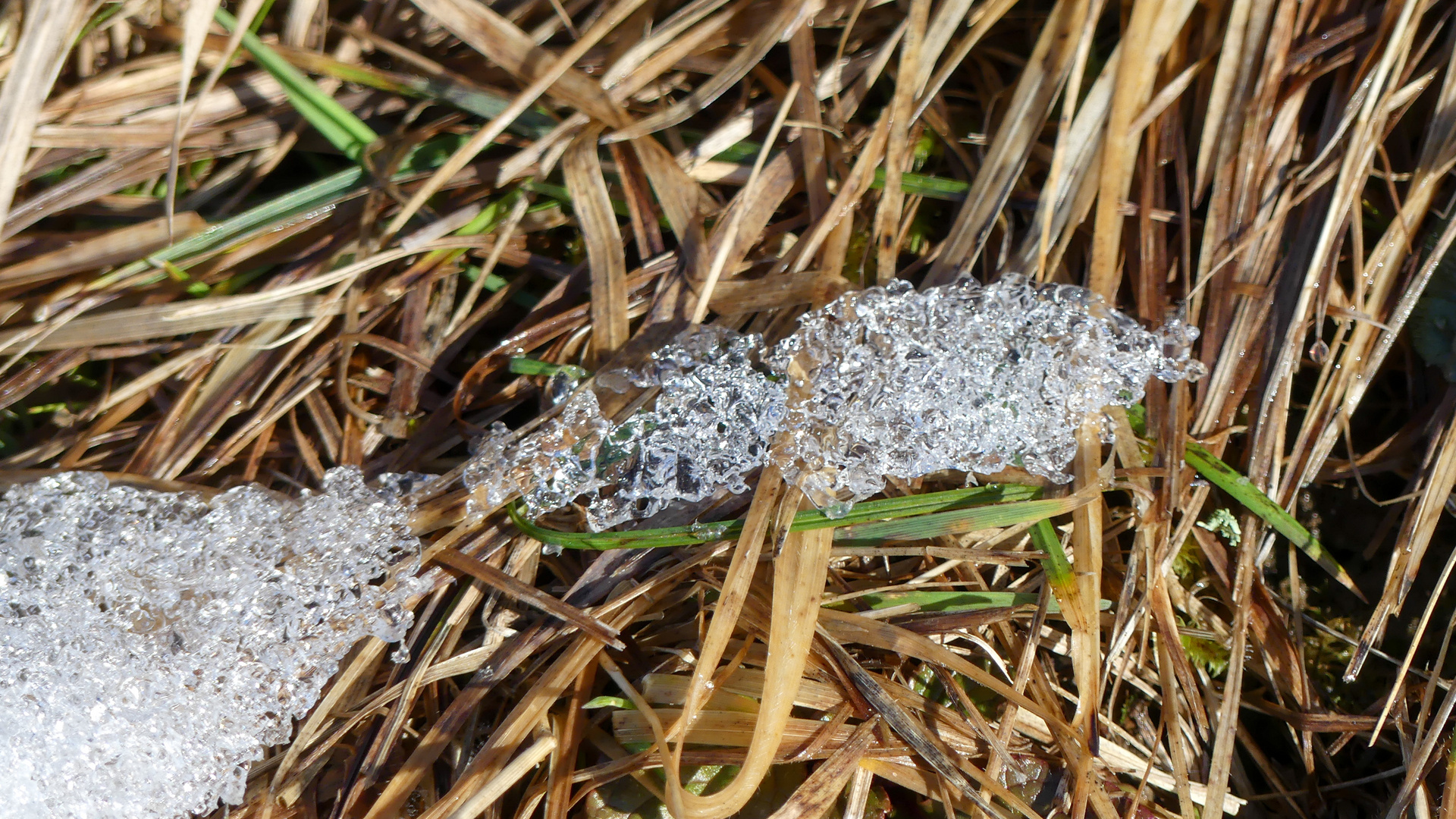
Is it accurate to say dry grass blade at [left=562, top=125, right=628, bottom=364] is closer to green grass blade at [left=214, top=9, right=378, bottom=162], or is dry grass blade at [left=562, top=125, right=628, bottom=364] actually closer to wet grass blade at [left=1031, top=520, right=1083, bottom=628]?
green grass blade at [left=214, top=9, right=378, bottom=162]

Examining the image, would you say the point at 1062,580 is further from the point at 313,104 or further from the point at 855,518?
the point at 313,104

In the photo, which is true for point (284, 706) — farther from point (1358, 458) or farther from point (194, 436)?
point (1358, 458)

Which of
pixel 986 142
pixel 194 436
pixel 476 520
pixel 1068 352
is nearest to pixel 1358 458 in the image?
pixel 1068 352

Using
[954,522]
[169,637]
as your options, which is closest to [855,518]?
[954,522]

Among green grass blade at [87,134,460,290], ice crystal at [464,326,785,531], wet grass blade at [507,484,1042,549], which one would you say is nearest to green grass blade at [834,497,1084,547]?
wet grass blade at [507,484,1042,549]

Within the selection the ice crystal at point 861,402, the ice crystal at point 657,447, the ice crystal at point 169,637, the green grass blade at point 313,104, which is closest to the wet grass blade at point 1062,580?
the ice crystal at point 861,402

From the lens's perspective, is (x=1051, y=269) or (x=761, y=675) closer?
(x=761, y=675)

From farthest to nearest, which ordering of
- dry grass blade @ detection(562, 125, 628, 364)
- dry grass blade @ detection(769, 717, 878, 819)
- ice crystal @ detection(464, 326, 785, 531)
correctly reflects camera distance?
dry grass blade @ detection(562, 125, 628, 364) → ice crystal @ detection(464, 326, 785, 531) → dry grass blade @ detection(769, 717, 878, 819)
